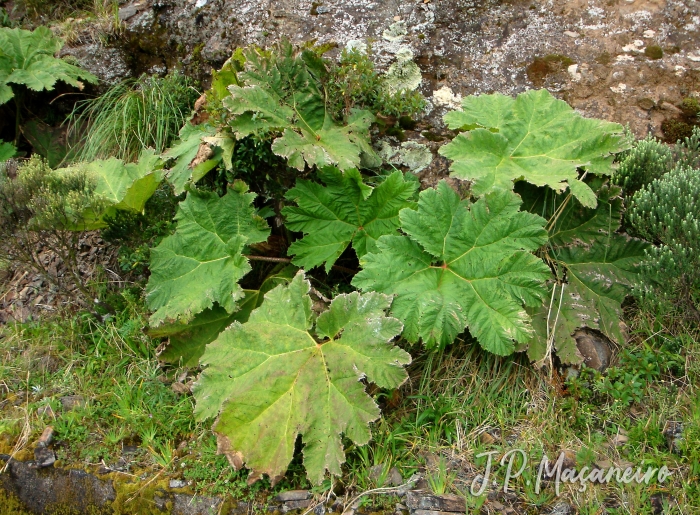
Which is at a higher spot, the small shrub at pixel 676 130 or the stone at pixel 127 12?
the stone at pixel 127 12

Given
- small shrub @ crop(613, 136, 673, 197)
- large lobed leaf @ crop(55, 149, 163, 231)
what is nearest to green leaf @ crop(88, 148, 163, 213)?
large lobed leaf @ crop(55, 149, 163, 231)

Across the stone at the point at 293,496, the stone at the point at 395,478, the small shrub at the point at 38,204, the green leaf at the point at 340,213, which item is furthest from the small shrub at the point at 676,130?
the small shrub at the point at 38,204

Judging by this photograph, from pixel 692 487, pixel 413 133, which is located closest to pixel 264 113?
pixel 413 133

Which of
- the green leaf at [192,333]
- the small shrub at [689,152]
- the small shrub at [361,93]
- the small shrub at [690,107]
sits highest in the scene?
the small shrub at [361,93]

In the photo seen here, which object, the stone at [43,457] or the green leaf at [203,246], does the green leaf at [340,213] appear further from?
the stone at [43,457]

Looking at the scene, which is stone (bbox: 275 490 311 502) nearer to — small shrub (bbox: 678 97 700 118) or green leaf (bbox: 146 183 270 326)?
green leaf (bbox: 146 183 270 326)

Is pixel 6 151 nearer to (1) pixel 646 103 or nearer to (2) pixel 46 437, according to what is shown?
(2) pixel 46 437

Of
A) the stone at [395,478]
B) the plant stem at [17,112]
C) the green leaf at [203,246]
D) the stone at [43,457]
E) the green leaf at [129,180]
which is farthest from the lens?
the plant stem at [17,112]

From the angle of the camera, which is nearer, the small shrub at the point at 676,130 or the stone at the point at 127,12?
the small shrub at the point at 676,130
